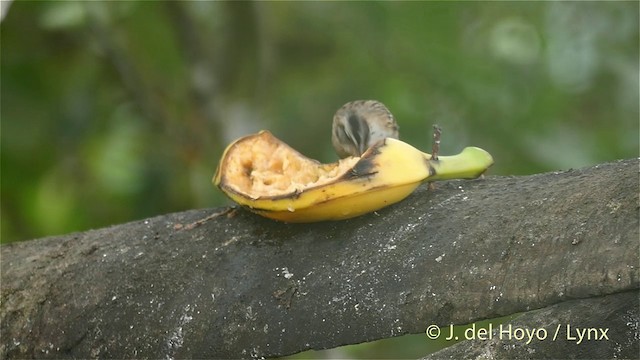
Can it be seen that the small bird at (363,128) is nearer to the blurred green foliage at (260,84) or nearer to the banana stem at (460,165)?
the banana stem at (460,165)

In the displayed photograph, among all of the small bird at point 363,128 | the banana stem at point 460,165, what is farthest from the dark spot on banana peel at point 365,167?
the small bird at point 363,128

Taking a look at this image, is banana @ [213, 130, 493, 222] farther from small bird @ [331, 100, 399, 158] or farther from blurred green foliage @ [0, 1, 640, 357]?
blurred green foliage @ [0, 1, 640, 357]

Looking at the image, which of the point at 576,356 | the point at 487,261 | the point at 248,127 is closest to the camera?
the point at 576,356

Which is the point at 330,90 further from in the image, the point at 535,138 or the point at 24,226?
the point at 24,226

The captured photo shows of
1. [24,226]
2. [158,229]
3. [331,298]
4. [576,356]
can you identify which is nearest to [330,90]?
[24,226]

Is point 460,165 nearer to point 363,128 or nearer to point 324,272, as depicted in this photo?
point 324,272

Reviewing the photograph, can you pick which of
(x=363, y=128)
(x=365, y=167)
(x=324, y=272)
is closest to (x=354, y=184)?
(x=365, y=167)
